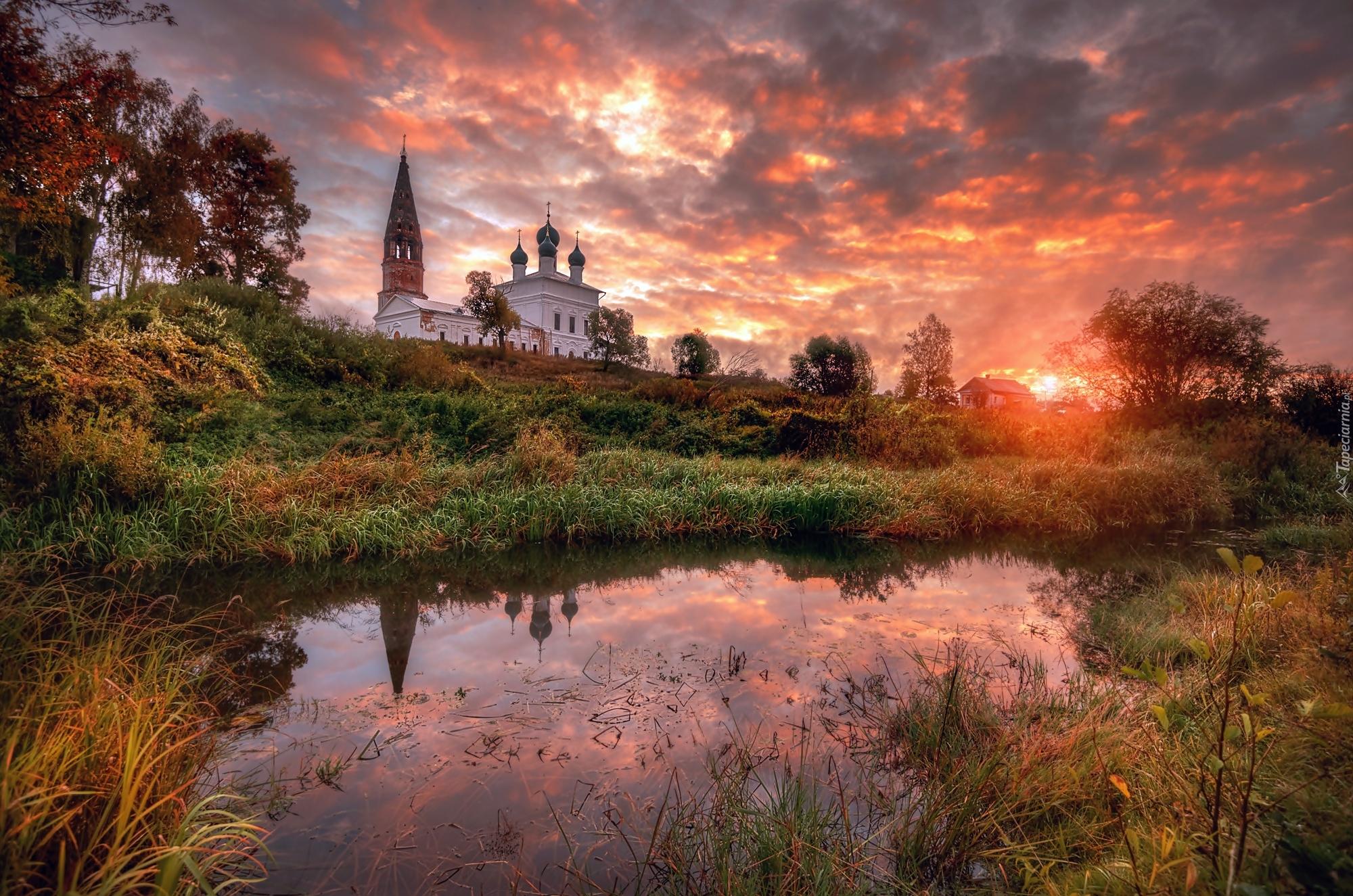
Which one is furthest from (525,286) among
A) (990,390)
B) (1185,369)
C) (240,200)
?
(1185,369)

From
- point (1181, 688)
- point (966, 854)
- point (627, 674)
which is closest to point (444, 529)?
point (627, 674)

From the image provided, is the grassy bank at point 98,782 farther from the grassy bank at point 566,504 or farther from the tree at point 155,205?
the tree at point 155,205

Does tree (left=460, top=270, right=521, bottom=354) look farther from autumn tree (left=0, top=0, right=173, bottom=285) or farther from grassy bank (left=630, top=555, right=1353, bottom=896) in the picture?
grassy bank (left=630, top=555, right=1353, bottom=896)

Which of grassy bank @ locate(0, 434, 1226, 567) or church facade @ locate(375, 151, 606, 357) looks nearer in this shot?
grassy bank @ locate(0, 434, 1226, 567)

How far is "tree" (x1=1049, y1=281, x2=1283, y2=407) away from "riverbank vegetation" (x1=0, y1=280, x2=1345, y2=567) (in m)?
1.96

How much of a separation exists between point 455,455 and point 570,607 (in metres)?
6.47

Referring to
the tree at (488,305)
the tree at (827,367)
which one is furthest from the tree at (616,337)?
the tree at (827,367)

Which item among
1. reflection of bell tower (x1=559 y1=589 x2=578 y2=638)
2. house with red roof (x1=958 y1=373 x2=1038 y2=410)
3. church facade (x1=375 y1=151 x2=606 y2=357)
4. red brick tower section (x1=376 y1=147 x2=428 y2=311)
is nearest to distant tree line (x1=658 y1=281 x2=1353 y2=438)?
reflection of bell tower (x1=559 y1=589 x2=578 y2=638)

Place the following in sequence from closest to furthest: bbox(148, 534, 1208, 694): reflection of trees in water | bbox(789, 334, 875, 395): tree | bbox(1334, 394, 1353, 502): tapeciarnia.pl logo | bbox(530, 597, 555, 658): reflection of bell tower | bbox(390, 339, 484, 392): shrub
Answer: bbox(530, 597, 555, 658): reflection of bell tower → bbox(148, 534, 1208, 694): reflection of trees in water → bbox(1334, 394, 1353, 502): tapeciarnia.pl logo → bbox(390, 339, 484, 392): shrub → bbox(789, 334, 875, 395): tree

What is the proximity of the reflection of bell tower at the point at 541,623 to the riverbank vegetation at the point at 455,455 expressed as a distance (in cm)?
234

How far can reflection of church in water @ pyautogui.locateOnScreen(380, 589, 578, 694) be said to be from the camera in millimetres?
4754

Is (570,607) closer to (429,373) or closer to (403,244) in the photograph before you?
(429,373)

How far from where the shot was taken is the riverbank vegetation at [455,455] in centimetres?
728

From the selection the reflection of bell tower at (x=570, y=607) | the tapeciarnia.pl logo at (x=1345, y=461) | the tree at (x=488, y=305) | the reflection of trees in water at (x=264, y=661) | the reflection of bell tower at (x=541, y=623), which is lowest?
the reflection of trees in water at (x=264, y=661)
